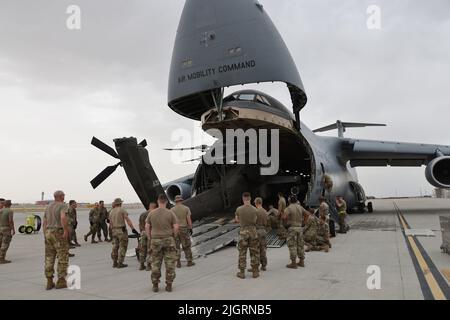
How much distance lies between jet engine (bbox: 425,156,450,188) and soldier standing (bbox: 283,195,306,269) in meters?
14.6

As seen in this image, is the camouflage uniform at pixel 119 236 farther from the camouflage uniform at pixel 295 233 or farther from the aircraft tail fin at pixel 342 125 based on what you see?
the aircraft tail fin at pixel 342 125

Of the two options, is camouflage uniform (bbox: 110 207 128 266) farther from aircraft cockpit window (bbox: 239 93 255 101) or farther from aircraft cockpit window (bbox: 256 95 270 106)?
aircraft cockpit window (bbox: 256 95 270 106)

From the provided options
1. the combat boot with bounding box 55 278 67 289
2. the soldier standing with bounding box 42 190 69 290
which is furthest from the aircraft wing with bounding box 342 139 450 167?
the combat boot with bounding box 55 278 67 289

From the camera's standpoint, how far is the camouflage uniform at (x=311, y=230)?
31.7 ft

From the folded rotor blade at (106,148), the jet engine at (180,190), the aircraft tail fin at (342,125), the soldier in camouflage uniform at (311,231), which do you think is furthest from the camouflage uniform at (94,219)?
the aircraft tail fin at (342,125)

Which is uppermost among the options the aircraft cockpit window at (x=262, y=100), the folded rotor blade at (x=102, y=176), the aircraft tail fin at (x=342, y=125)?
the aircraft tail fin at (x=342, y=125)

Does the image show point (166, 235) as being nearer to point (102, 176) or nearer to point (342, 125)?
point (102, 176)

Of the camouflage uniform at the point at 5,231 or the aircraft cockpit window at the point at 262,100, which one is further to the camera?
the aircraft cockpit window at the point at 262,100

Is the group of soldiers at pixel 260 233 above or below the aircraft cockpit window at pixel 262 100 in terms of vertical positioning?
→ below

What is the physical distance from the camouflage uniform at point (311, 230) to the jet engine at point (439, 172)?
1254 cm

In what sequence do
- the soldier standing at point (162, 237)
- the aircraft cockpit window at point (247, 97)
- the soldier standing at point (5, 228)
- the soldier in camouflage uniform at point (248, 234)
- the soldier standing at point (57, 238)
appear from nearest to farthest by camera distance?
1. the soldier standing at point (162, 237)
2. the soldier standing at point (57, 238)
3. the soldier in camouflage uniform at point (248, 234)
4. the soldier standing at point (5, 228)
5. the aircraft cockpit window at point (247, 97)

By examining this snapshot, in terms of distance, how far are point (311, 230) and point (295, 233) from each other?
240 cm

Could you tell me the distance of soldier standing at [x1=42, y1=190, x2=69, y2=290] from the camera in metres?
6.16
